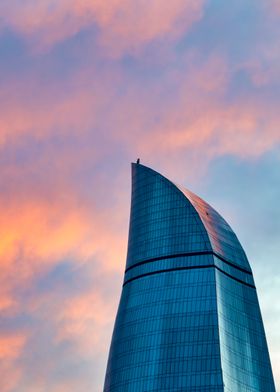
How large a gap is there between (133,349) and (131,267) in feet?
50.4

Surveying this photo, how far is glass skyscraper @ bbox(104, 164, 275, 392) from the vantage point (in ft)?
353

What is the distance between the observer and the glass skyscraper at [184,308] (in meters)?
108

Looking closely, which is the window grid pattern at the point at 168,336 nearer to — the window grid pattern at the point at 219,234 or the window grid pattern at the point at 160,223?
the window grid pattern at the point at 160,223

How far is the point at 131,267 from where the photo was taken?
401 ft

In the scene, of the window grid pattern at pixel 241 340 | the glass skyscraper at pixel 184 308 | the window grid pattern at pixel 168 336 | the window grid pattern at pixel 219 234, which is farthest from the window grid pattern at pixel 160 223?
the window grid pattern at pixel 241 340

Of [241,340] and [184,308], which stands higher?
[184,308]

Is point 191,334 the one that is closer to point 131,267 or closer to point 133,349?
point 133,349

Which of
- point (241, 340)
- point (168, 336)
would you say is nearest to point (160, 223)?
point (168, 336)

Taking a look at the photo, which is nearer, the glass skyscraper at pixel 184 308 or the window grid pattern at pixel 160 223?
the glass skyscraper at pixel 184 308

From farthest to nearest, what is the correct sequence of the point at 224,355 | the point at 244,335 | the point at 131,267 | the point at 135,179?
the point at 135,179
the point at 131,267
the point at 244,335
the point at 224,355

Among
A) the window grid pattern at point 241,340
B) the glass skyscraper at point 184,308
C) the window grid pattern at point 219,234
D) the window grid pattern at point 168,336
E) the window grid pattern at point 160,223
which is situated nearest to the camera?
the window grid pattern at point 168,336

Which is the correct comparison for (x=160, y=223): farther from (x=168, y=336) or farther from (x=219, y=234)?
A: (x=168, y=336)

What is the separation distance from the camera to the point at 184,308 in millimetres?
112250

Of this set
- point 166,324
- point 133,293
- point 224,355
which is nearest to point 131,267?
point 133,293
